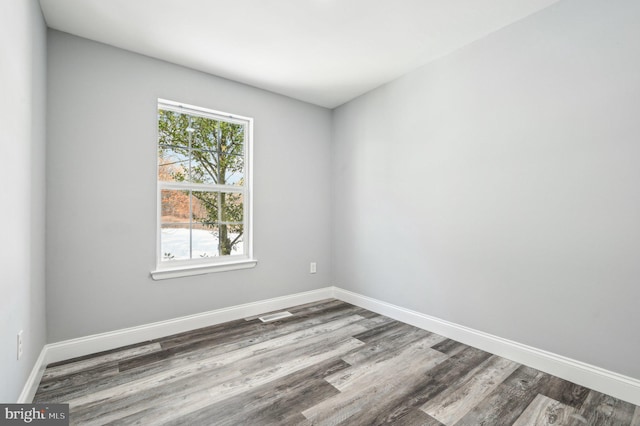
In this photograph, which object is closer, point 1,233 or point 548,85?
point 1,233

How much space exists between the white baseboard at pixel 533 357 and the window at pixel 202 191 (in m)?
1.84

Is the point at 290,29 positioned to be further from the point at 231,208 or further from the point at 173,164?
the point at 231,208

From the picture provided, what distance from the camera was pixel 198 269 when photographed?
9.37ft

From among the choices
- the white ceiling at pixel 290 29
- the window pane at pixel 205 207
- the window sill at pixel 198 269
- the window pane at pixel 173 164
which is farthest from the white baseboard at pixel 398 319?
the white ceiling at pixel 290 29

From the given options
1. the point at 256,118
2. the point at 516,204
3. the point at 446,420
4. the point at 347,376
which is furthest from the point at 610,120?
the point at 256,118

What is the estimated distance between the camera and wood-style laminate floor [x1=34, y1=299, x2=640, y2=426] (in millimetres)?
1619

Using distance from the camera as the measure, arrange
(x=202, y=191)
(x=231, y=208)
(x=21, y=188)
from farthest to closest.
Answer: (x=231, y=208), (x=202, y=191), (x=21, y=188)

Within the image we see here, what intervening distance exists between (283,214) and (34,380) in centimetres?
239

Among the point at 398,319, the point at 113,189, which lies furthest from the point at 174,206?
the point at 398,319

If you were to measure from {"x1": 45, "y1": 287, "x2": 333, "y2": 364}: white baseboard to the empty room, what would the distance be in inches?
0.7

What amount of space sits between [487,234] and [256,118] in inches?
102

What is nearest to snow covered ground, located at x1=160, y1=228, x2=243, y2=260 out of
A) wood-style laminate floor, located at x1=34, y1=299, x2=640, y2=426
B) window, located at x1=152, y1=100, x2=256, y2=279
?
window, located at x1=152, y1=100, x2=256, y2=279

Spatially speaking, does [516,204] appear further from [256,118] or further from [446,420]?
[256,118]

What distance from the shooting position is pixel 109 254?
7.98 ft
